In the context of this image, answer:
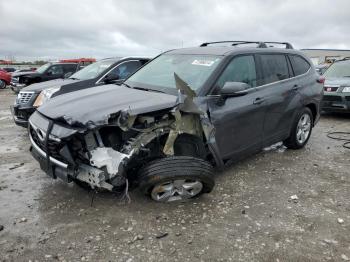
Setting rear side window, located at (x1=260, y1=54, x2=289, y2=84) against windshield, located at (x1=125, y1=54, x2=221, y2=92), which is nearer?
windshield, located at (x1=125, y1=54, x2=221, y2=92)

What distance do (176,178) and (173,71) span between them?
165 centimetres

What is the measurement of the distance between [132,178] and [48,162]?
88 centimetres

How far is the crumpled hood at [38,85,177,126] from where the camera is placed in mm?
3414

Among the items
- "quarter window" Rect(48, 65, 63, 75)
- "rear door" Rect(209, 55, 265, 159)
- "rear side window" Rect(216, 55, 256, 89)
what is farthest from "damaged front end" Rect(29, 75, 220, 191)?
"quarter window" Rect(48, 65, 63, 75)

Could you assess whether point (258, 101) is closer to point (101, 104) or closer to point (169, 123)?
point (169, 123)

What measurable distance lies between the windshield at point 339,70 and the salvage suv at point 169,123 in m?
5.52

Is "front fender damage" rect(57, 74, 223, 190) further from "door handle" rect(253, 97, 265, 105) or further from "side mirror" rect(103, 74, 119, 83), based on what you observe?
"side mirror" rect(103, 74, 119, 83)

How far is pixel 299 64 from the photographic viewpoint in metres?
5.86

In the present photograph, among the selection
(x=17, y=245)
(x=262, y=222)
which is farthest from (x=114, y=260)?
(x=262, y=222)

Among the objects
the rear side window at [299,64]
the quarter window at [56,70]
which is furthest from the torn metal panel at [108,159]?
the quarter window at [56,70]

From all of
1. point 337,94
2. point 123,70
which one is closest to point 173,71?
point 123,70

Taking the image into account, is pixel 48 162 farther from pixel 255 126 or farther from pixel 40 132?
pixel 255 126

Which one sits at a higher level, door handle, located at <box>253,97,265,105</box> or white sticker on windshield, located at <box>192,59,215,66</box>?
white sticker on windshield, located at <box>192,59,215,66</box>

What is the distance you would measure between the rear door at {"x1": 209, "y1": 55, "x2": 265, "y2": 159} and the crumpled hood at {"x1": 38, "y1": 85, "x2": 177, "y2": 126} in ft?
2.12
